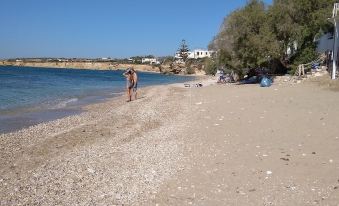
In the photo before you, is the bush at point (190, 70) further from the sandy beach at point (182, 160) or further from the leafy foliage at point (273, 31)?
the sandy beach at point (182, 160)

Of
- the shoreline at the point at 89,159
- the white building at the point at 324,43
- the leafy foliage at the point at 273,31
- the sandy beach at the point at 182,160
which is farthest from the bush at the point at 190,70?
the shoreline at the point at 89,159

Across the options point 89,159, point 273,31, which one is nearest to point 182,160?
point 89,159

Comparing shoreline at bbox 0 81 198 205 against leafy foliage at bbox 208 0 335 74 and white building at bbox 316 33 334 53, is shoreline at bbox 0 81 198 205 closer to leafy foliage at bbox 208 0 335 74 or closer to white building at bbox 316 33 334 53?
leafy foliage at bbox 208 0 335 74

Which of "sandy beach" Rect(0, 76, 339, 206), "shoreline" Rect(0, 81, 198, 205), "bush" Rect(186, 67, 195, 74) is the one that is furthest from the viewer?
"bush" Rect(186, 67, 195, 74)

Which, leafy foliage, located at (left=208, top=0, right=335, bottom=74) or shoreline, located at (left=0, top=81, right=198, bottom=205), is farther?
leafy foliage, located at (left=208, top=0, right=335, bottom=74)

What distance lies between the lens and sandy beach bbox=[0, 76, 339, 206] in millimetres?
7121

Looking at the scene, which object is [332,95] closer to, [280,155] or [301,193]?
[280,155]

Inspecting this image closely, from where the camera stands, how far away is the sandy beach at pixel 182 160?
7121mm

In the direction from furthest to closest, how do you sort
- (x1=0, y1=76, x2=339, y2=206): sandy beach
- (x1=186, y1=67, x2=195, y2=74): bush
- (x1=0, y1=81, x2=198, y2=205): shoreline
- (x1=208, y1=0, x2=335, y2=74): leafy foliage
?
(x1=186, y1=67, x2=195, y2=74): bush, (x1=208, y1=0, x2=335, y2=74): leafy foliage, (x1=0, y1=81, x2=198, y2=205): shoreline, (x1=0, y1=76, x2=339, y2=206): sandy beach

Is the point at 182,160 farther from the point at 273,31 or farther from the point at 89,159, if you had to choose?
the point at 273,31

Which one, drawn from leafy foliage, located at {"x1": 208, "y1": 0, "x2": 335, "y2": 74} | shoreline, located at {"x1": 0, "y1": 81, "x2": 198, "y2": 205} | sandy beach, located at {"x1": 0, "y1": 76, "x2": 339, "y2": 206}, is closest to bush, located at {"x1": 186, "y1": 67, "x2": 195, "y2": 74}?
leafy foliage, located at {"x1": 208, "y1": 0, "x2": 335, "y2": 74}

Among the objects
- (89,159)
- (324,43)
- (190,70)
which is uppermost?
(324,43)

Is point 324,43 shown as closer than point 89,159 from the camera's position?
No

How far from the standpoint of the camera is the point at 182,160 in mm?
9344
